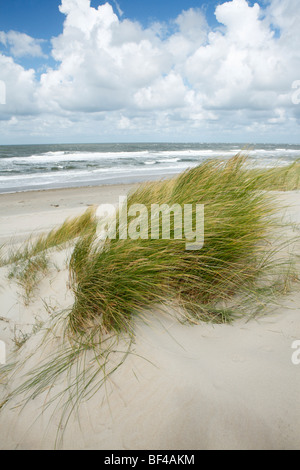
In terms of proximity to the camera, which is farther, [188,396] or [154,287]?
[154,287]

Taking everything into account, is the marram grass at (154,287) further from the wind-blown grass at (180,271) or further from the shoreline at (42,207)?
the shoreline at (42,207)

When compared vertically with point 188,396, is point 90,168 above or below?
above

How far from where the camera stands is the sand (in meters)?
1.20

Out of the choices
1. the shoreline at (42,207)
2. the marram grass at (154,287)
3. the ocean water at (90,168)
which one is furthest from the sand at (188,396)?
the shoreline at (42,207)

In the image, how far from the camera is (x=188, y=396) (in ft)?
4.39

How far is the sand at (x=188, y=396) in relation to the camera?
1197 mm

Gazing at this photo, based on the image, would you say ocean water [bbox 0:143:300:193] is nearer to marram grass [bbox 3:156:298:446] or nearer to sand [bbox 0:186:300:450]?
marram grass [bbox 3:156:298:446]

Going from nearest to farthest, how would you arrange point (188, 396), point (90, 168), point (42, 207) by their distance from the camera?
1. point (188, 396)
2. point (42, 207)
3. point (90, 168)

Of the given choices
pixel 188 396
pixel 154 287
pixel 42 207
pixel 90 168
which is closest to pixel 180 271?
pixel 154 287

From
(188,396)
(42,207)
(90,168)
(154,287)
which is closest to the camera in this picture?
(188,396)

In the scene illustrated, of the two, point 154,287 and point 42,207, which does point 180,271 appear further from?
point 42,207
